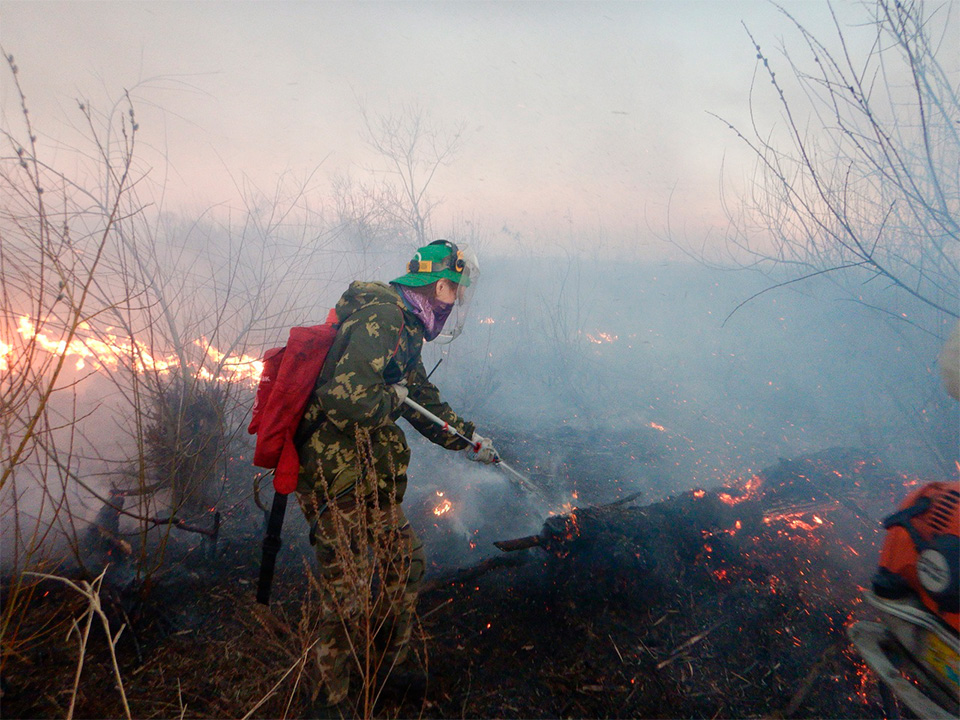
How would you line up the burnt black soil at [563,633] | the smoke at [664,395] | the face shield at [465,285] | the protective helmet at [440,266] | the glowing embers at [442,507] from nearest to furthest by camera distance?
the burnt black soil at [563,633]
the protective helmet at [440,266]
the face shield at [465,285]
the glowing embers at [442,507]
the smoke at [664,395]

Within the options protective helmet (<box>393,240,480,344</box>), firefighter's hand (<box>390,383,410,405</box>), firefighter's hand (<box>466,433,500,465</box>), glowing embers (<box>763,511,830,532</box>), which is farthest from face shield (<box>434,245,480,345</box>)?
glowing embers (<box>763,511,830,532</box>)

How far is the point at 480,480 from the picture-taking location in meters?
5.50

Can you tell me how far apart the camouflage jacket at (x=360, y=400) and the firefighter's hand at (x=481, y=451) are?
0.60 m

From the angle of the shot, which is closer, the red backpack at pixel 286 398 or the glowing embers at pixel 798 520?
the red backpack at pixel 286 398

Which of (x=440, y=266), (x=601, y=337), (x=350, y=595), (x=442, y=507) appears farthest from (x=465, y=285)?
(x=601, y=337)

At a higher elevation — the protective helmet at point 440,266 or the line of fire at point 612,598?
the protective helmet at point 440,266

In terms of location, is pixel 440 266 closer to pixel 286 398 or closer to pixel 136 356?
pixel 286 398

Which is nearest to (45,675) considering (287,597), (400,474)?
(287,597)

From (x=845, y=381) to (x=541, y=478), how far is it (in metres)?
12.7

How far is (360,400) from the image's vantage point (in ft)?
7.38

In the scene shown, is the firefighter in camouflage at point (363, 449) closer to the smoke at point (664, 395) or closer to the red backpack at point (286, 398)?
the red backpack at point (286, 398)

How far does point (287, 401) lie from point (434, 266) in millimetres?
1222

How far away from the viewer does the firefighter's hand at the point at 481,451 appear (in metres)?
3.10

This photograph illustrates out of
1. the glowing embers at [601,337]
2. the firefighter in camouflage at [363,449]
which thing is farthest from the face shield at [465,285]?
the glowing embers at [601,337]
